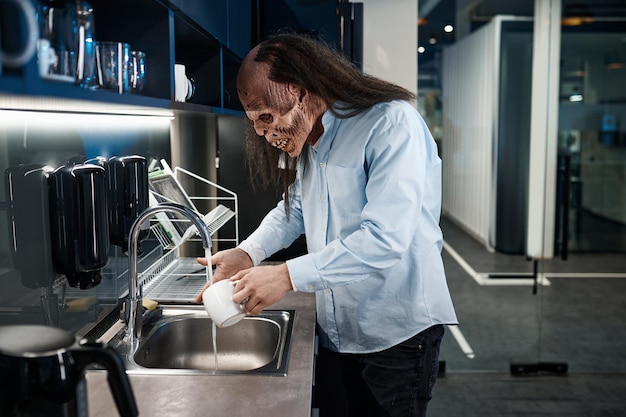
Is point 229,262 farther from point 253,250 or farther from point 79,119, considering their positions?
point 79,119

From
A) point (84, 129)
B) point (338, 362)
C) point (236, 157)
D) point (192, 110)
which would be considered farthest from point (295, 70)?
point (236, 157)

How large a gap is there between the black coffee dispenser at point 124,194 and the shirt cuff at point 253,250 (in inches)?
12.2

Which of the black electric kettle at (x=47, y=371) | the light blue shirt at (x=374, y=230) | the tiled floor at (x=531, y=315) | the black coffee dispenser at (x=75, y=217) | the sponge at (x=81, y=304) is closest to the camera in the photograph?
the black electric kettle at (x=47, y=371)

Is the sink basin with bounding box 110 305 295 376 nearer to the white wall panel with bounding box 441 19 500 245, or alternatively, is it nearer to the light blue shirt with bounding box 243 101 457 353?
the light blue shirt with bounding box 243 101 457 353

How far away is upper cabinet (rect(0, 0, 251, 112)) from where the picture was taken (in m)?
→ 0.91

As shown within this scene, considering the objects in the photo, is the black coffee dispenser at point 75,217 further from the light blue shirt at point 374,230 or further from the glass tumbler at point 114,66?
the light blue shirt at point 374,230

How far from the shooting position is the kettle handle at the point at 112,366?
0.91m

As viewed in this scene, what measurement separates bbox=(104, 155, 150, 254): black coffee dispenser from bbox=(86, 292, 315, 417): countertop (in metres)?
0.41

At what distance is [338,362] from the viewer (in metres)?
1.90

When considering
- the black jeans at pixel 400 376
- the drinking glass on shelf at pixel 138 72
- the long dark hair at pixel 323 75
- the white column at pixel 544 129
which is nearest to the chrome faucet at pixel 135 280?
the drinking glass on shelf at pixel 138 72

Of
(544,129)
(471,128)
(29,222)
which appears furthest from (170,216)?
(544,129)

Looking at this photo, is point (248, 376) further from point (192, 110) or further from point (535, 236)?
point (535, 236)

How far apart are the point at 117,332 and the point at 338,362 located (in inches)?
24.6

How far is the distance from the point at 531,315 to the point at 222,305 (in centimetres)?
292
